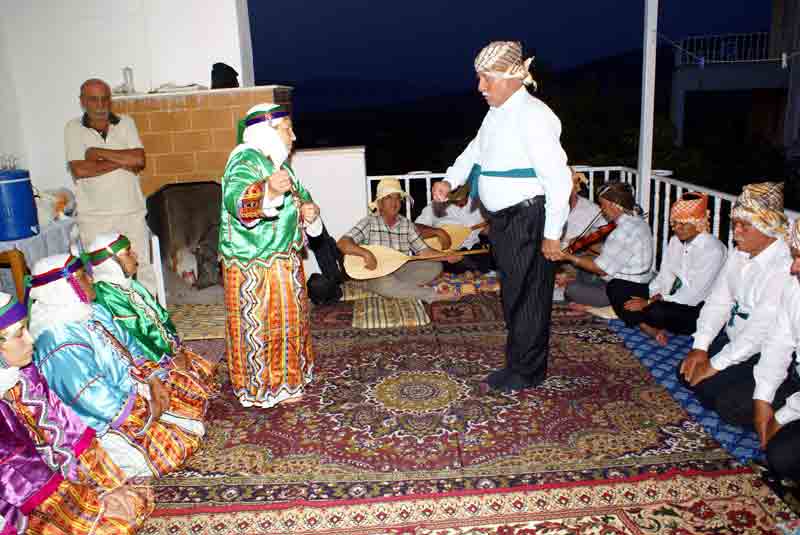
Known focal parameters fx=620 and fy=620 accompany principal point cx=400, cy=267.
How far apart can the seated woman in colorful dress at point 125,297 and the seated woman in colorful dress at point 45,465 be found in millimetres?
675

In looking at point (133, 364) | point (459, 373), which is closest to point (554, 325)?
point (459, 373)

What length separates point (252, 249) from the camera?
2.83m

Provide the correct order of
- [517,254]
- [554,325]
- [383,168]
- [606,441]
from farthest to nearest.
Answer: [383,168] < [554,325] < [517,254] < [606,441]

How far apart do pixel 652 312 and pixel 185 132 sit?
3.73 m

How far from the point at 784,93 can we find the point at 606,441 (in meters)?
13.5

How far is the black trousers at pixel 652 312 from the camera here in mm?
3680

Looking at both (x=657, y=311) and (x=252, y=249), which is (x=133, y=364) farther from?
(x=657, y=311)

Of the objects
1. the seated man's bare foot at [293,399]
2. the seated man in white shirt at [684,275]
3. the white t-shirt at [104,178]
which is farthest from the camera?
the white t-shirt at [104,178]

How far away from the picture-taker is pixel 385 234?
4.99 meters

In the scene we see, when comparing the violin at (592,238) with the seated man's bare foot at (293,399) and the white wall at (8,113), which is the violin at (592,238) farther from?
Result: the white wall at (8,113)

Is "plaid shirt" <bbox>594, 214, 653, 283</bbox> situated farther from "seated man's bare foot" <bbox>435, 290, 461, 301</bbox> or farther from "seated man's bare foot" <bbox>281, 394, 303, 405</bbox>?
"seated man's bare foot" <bbox>281, 394, 303, 405</bbox>

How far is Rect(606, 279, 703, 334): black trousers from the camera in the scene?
368 centimetres

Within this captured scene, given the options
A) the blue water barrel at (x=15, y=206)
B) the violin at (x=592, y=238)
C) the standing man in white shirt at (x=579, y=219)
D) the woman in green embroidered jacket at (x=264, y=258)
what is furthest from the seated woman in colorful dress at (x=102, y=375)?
the standing man in white shirt at (x=579, y=219)

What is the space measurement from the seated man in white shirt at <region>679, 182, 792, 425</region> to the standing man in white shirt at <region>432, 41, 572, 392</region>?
2.54 feet
